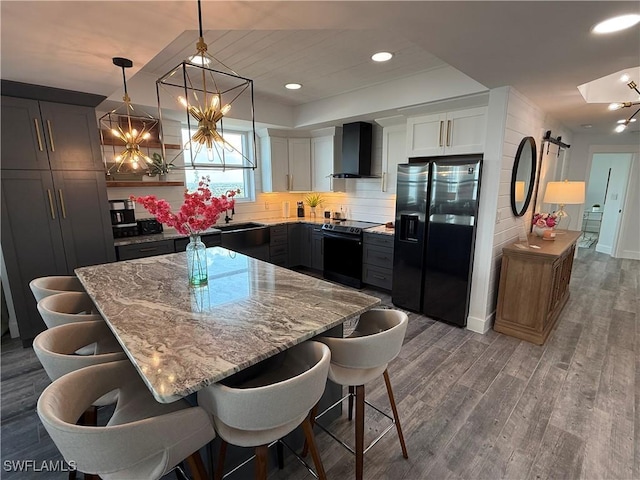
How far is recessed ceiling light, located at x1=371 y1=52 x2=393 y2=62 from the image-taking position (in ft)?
8.95

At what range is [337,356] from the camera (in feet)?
4.68

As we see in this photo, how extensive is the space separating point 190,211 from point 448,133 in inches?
108

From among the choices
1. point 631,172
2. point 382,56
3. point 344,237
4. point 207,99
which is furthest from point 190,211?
point 631,172

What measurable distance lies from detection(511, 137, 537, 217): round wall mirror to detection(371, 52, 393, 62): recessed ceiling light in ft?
5.20

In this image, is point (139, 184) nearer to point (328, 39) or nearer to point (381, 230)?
point (328, 39)

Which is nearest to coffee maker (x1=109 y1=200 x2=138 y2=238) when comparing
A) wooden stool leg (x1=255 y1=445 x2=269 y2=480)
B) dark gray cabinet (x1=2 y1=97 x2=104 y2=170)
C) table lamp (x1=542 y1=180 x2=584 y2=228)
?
dark gray cabinet (x1=2 y1=97 x2=104 y2=170)

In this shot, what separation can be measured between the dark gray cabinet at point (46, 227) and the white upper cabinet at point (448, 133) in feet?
11.1

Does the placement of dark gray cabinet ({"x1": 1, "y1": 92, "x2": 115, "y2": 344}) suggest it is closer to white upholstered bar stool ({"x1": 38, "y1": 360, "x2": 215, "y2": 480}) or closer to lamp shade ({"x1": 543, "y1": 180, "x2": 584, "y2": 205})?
white upholstered bar stool ({"x1": 38, "y1": 360, "x2": 215, "y2": 480})

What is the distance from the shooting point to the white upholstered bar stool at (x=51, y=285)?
1.96 m

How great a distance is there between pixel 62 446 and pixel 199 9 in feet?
5.56

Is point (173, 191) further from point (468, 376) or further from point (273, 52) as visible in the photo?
point (468, 376)

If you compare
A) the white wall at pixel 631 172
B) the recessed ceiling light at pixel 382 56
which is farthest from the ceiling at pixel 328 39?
the white wall at pixel 631 172

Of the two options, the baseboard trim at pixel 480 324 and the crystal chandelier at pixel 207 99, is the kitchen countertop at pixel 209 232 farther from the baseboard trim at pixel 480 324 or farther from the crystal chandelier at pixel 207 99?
the baseboard trim at pixel 480 324

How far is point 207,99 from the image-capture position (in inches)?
81.4
